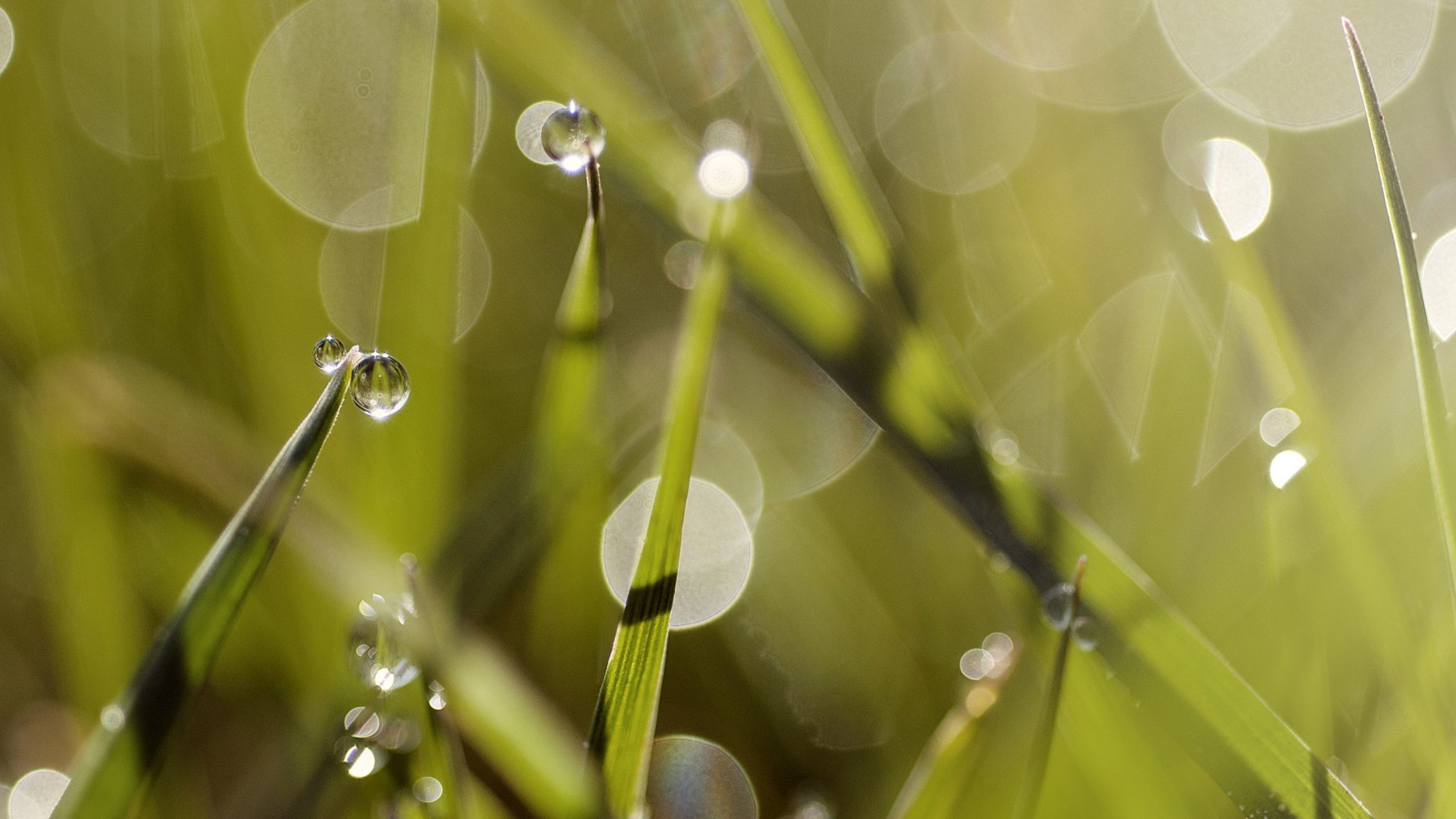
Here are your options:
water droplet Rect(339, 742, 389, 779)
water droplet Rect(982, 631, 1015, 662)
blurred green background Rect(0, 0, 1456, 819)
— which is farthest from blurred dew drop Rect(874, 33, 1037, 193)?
water droplet Rect(339, 742, 389, 779)

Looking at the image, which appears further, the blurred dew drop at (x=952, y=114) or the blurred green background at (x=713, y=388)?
the blurred dew drop at (x=952, y=114)

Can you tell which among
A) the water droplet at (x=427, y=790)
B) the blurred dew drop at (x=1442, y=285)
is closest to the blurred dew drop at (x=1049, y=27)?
the blurred dew drop at (x=1442, y=285)

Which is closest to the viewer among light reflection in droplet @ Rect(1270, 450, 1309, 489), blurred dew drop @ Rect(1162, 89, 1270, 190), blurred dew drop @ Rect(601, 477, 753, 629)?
light reflection in droplet @ Rect(1270, 450, 1309, 489)

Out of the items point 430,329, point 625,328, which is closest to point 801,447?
point 625,328

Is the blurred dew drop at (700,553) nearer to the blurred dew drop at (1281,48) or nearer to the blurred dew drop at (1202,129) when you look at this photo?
the blurred dew drop at (1202,129)

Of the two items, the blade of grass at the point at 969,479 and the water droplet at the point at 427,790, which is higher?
the blade of grass at the point at 969,479

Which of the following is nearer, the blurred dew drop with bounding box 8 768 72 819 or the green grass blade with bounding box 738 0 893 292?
the green grass blade with bounding box 738 0 893 292

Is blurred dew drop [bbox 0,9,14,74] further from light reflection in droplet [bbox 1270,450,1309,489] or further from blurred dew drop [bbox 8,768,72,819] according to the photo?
light reflection in droplet [bbox 1270,450,1309,489]
